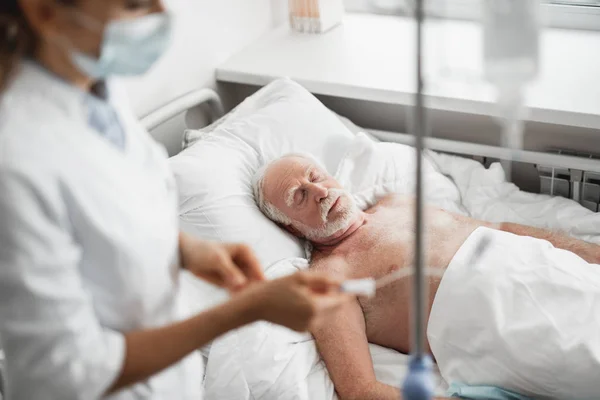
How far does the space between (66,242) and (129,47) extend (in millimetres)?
254

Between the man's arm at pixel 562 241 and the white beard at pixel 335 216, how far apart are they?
1.40 ft

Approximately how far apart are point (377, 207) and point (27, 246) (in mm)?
1388

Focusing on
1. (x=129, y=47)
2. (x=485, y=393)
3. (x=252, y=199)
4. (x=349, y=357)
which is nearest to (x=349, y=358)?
(x=349, y=357)

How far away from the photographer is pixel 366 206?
7.22 feet

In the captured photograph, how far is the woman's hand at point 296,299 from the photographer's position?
0.97m

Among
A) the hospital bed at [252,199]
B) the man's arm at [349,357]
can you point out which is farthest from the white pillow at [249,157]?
the man's arm at [349,357]

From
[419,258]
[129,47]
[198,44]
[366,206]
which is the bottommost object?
[366,206]

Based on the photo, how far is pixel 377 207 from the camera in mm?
2156

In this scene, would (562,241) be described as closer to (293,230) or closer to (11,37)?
(293,230)

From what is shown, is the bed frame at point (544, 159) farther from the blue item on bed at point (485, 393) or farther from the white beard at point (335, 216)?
the blue item on bed at point (485, 393)

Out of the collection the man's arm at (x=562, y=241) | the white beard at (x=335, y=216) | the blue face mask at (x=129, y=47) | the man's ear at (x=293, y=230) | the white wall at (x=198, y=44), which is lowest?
the man's arm at (x=562, y=241)

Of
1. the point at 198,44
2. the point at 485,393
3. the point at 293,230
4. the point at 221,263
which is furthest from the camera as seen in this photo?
the point at 198,44

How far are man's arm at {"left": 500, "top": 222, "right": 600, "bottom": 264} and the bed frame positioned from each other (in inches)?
7.9

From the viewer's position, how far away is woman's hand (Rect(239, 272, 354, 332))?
3.18 ft
